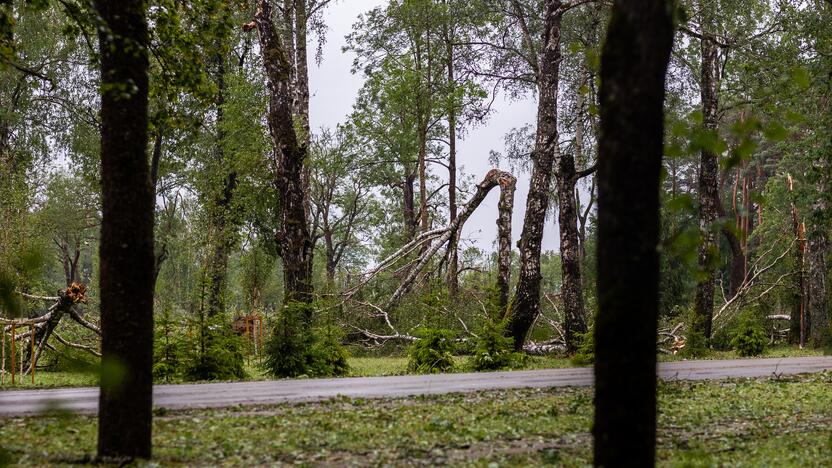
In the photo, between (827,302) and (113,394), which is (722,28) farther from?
(113,394)

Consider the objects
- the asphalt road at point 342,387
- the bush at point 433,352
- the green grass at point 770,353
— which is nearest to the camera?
the asphalt road at point 342,387

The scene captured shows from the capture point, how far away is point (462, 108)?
1240 inches

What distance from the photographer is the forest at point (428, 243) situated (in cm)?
394

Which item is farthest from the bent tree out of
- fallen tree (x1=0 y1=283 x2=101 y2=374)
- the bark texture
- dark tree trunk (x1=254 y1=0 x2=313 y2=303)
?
the bark texture

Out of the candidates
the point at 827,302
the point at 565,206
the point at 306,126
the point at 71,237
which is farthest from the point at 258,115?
the point at 71,237

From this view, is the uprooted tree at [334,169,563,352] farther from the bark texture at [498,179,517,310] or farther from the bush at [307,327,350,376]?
the bush at [307,327,350,376]

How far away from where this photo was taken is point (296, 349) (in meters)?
14.9

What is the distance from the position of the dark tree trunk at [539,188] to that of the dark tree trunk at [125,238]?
1372cm

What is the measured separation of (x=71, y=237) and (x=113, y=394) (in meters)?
57.1

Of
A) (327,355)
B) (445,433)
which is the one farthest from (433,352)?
(445,433)

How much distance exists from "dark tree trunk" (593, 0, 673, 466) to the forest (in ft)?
0.04

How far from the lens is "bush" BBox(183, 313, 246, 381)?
14.2 metres

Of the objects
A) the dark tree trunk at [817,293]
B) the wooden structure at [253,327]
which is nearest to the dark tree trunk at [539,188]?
the wooden structure at [253,327]

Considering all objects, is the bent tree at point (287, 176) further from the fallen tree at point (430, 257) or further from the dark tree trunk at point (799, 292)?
the dark tree trunk at point (799, 292)
